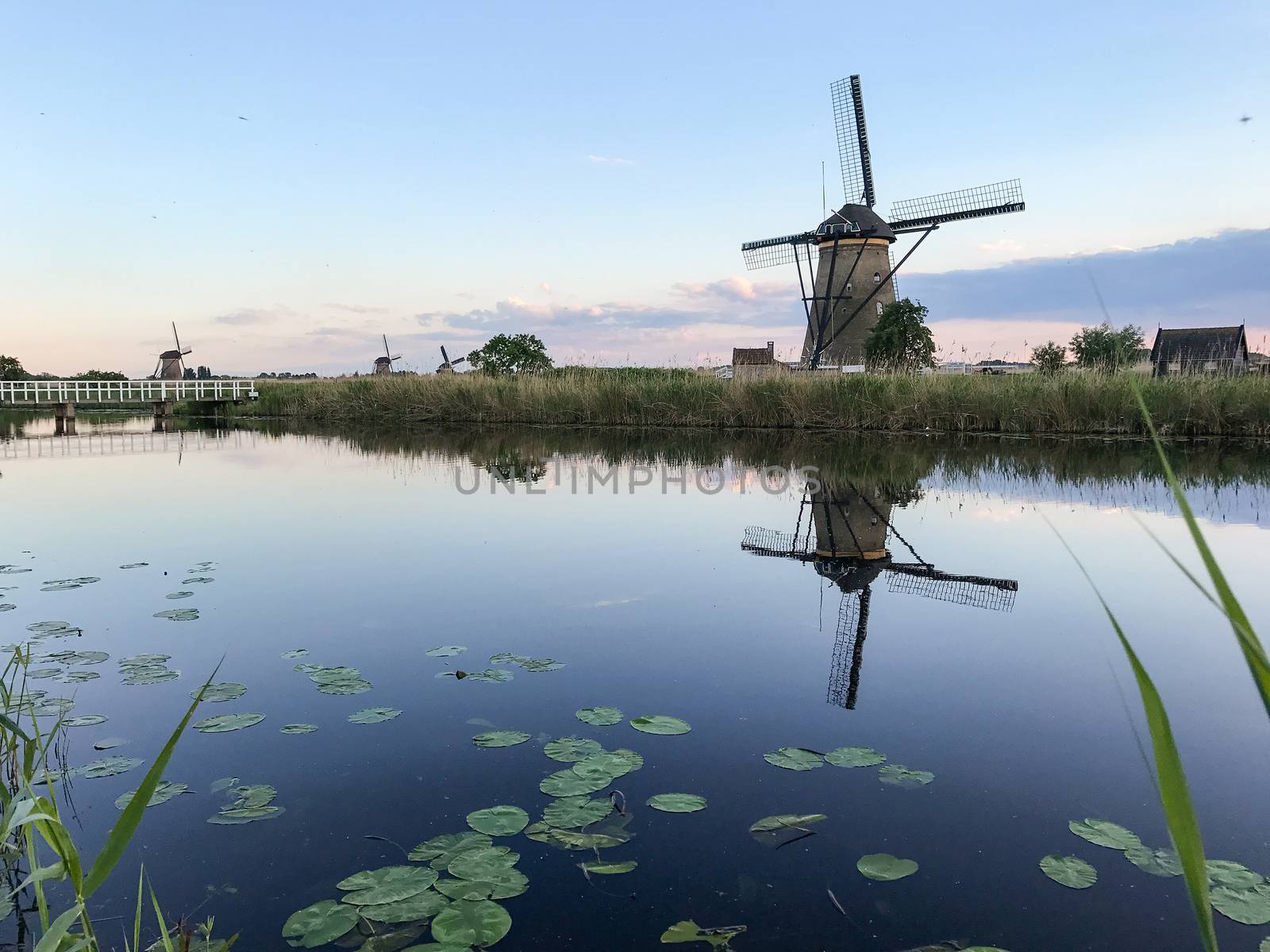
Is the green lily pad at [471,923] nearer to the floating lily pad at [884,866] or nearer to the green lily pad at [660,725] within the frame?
the floating lily pad at [884,866]

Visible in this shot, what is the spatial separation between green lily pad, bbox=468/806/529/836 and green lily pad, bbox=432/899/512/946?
30 cm

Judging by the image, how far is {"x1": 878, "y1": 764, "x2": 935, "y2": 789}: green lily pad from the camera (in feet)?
8.38

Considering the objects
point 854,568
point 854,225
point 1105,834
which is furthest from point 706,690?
point 854,225

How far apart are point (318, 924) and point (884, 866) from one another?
1.35 metres

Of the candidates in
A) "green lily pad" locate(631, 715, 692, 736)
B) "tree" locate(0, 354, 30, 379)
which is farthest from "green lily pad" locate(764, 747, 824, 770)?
"tree" locate(0, 354, 30, 379)

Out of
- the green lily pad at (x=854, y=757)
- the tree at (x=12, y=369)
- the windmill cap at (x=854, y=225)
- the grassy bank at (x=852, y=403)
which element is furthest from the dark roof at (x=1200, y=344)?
the tree at (x=12, y=369)

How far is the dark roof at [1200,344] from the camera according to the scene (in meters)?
34.3

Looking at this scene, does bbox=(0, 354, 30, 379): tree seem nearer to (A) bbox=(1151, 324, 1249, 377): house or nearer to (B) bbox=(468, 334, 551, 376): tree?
(B) bbox=(468, 334, 551, 376): tree

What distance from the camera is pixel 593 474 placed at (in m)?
10.2

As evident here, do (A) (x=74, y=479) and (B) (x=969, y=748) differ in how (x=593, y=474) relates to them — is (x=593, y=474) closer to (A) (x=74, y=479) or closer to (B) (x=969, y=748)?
(A) (x=74, y=479)

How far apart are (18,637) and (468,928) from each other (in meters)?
3.24

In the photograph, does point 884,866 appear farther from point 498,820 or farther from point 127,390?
point 127,390

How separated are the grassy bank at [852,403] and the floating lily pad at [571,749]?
11.0 m

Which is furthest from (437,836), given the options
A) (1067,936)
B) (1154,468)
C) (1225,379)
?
(1225,379)
